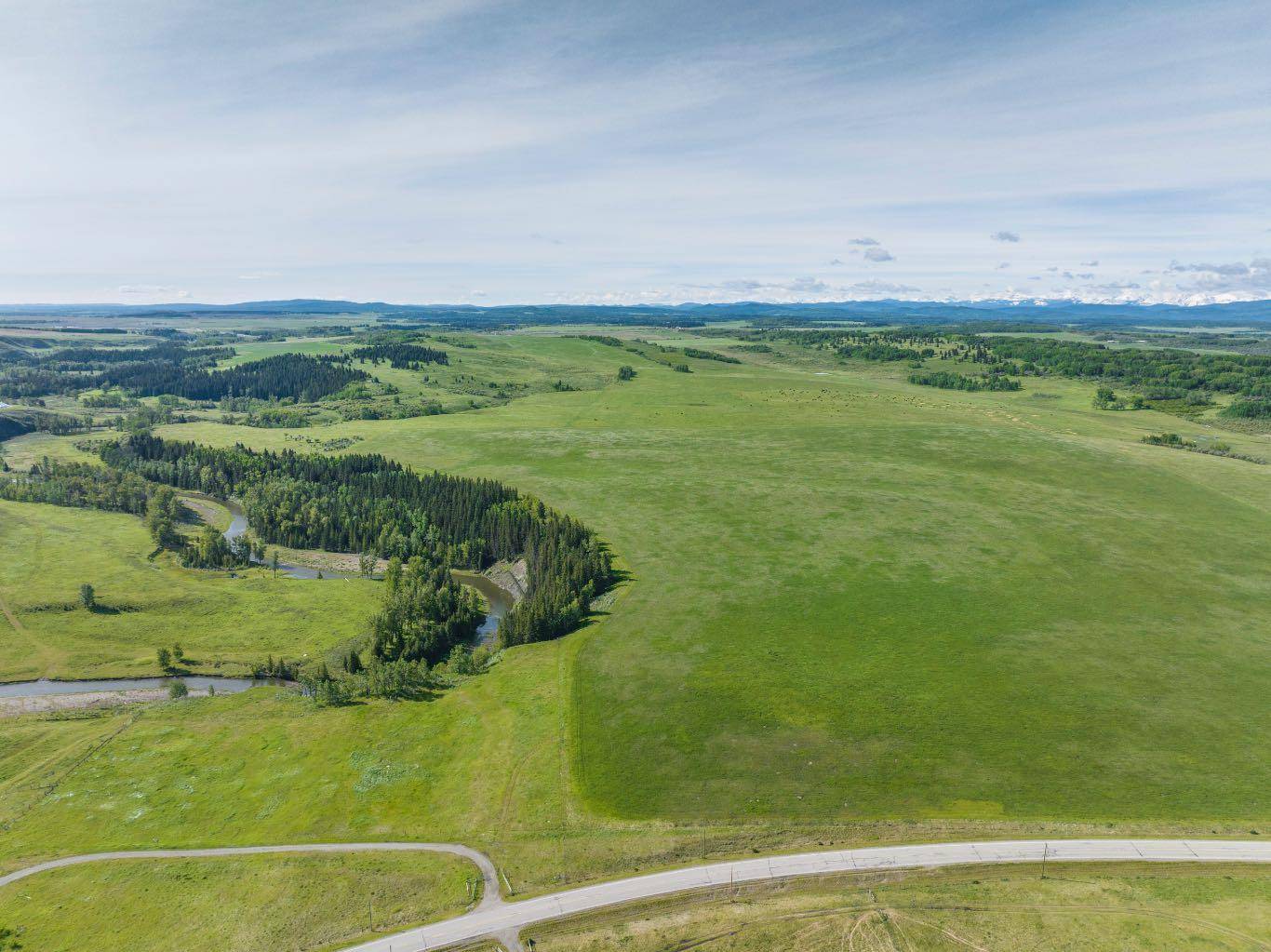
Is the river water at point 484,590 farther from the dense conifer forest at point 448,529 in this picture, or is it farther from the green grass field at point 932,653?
the green grass field at point 932,653

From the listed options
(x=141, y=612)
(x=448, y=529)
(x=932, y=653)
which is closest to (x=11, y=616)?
(x=141, y=612)

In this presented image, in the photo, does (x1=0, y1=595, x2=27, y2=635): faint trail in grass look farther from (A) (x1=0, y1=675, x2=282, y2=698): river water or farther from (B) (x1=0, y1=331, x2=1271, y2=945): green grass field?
(A) (x1=0, y1=675, x2=282, y2=698): river water

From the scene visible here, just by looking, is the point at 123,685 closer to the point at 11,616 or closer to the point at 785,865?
the point at 11,616

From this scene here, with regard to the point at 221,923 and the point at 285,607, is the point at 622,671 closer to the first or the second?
the point at 221,923

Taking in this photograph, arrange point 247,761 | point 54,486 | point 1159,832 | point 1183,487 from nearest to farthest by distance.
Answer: point 1159,832
point 247,761
point 1183,487
point 54,486

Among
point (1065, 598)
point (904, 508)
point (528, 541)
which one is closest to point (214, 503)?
point (528, 541)

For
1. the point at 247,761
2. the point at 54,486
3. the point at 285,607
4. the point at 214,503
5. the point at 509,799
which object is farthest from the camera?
the point at 214,503

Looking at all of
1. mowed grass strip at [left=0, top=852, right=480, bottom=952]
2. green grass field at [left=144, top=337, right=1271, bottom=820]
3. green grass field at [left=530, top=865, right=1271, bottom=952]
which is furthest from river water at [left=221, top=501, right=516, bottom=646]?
green grass field at [left=530, top=865, right=1271, bottom=952]
